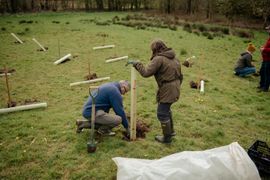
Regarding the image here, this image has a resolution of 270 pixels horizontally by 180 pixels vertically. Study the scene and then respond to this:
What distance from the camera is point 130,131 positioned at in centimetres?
652

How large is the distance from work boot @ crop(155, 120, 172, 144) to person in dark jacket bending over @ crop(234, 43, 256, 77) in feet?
24.4

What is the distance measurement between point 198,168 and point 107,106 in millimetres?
2672

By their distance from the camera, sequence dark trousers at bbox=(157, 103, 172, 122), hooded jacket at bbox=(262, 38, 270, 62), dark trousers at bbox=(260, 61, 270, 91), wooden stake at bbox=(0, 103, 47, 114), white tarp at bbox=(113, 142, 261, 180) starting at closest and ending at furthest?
white tarp at bbox=(113, 142, 261, 180)
dark trousers at bbox=(157, 103, 172, 122)
wooden stake at bbox=(0, 103, 47, 114)
hooded jacket at bbox=(262, 38, 270, 62)
dark trousers at bbox=(260, 61, 270, 91)

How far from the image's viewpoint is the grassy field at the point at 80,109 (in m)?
5.87

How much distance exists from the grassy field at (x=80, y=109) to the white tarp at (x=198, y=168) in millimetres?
1093

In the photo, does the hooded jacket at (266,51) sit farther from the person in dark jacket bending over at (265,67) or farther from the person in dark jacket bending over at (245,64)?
the person in dark jacket bending over at (245,64)

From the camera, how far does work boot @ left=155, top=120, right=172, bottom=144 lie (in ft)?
20.9

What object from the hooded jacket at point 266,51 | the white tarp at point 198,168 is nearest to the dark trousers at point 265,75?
the hooded jacket at point 266,51

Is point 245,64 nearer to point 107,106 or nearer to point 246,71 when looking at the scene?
point 246,71

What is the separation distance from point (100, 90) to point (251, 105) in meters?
5.79

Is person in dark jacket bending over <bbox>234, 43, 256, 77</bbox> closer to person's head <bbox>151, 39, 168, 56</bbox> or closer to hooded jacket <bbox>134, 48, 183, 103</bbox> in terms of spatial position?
hooded jacket <bbox>134, 48, 183, 103</bbox>

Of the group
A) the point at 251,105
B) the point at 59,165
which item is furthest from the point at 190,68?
the point at 59,165

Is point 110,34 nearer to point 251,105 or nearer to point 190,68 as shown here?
point 190,68

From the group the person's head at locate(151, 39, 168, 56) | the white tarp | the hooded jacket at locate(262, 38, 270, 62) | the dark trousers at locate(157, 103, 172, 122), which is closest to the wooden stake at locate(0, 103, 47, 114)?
the dark trousers at locate(157, 103, 172, 122)
